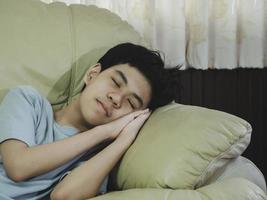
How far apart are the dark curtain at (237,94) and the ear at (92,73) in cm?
62

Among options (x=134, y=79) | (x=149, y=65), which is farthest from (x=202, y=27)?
(x=134, y=79)

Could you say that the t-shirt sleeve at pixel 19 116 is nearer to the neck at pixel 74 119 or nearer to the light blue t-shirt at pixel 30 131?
the light blue t-shirt at pixel 30 131

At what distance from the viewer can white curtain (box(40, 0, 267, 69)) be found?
1731 millimetres

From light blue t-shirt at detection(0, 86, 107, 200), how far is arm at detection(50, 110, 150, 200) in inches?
3.0

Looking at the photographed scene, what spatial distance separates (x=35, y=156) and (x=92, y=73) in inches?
15.3

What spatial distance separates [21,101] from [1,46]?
0.27 metres

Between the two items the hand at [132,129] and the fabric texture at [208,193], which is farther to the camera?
the hand at [132,129]

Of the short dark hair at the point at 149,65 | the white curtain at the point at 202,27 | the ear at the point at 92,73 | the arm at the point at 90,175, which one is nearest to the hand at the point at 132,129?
the arm at the point at 90,175

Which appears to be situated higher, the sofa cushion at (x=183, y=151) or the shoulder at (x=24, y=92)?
the shoulder at (x=24, y=92)

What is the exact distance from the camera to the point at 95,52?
1394 mm

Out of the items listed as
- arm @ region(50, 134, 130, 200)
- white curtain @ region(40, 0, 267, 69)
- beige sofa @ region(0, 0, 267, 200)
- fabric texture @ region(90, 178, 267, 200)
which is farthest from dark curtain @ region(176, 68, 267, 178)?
fabric texture @ region(90, 178, 267, 200)

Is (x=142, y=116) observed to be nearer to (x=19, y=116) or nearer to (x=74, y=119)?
(x=74, y=119)

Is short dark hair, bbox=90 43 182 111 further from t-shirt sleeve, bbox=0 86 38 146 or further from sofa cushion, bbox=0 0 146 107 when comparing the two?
t-shirt sleeve, bbox=0 86 38 146

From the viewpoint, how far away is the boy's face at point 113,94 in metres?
1.17
